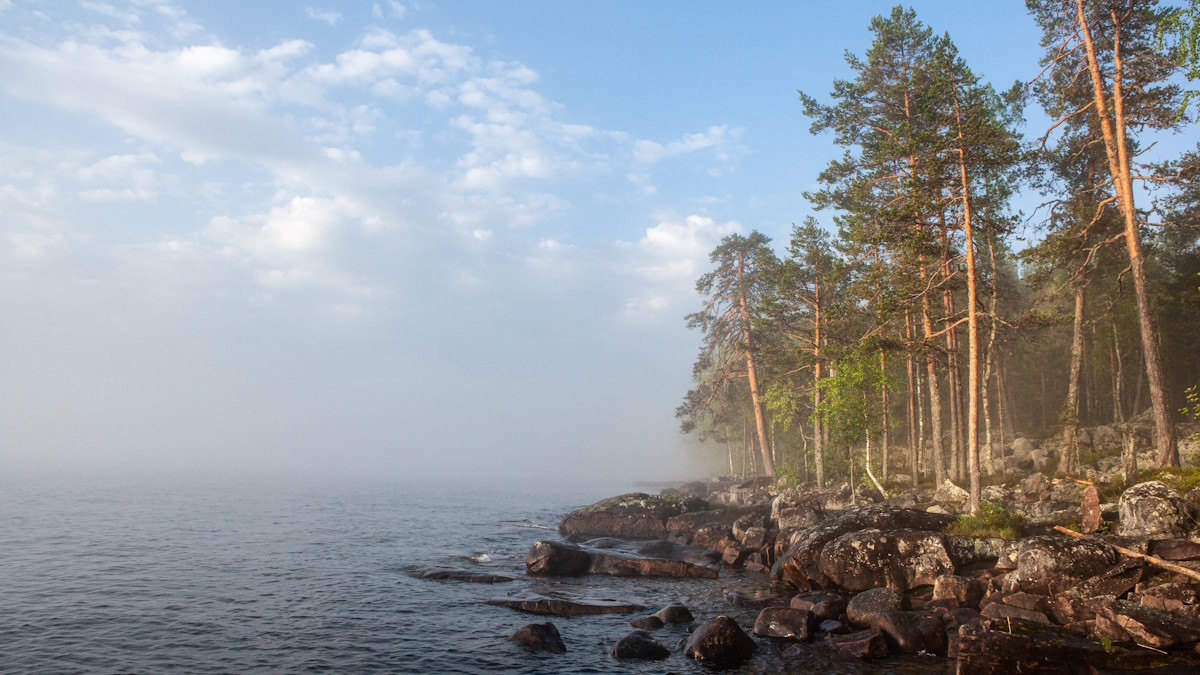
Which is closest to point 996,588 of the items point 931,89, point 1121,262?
point 931,89

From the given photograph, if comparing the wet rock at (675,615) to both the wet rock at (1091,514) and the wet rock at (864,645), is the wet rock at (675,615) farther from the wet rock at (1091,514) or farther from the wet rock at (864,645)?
the wet rock at (1091,514)

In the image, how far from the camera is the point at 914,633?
589 inches

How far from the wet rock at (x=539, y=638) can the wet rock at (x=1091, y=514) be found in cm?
1726

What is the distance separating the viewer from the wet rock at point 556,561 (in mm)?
25719

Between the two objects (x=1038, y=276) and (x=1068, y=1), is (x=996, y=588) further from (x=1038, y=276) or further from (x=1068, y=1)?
(x=1068, y=1)

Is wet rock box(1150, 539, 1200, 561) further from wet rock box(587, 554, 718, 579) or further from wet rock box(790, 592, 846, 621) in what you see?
wet rock box(587, 554, 718, 579)

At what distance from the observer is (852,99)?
34812 millimetres

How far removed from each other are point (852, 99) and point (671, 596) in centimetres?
2951

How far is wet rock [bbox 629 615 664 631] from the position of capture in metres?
17.7

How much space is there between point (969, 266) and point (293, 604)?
28068 mm

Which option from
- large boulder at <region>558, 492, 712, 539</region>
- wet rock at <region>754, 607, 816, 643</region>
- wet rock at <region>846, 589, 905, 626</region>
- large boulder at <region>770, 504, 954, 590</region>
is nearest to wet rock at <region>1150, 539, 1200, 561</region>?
large boulder at <region>770, 504, 954, 590</region>

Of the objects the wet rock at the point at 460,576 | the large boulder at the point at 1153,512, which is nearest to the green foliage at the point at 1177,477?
→ the large boulder at the point at 1153,512

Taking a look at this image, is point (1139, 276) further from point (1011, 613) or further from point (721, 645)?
point (721, 645)

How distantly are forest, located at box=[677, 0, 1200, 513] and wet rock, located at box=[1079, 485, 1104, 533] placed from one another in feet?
11.5
